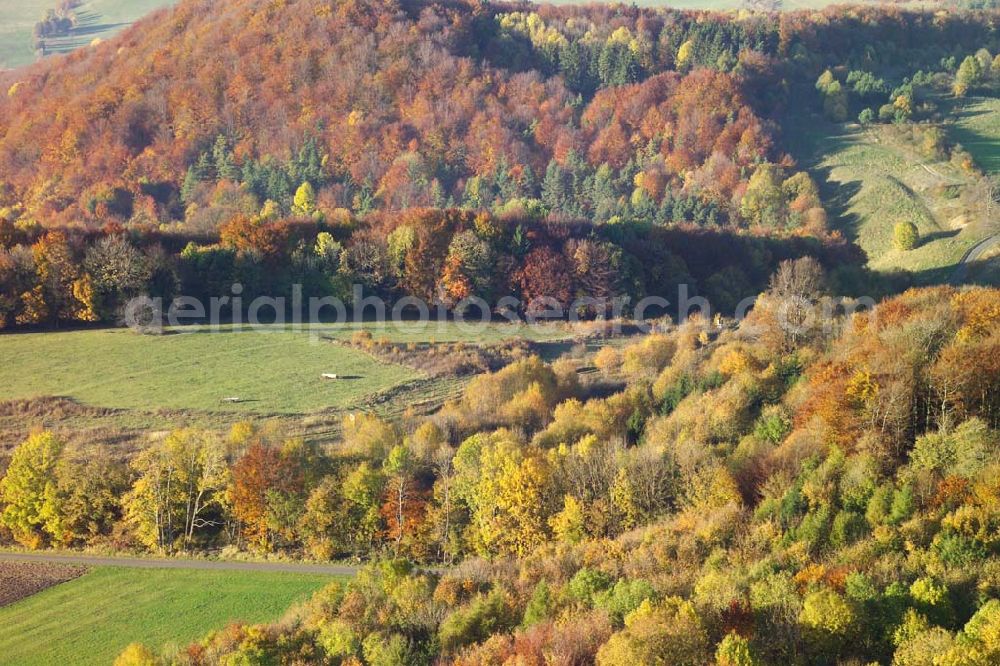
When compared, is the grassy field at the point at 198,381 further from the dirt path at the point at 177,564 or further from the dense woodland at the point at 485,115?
the dense woodland at the point at 485,115

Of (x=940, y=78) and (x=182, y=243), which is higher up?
(x=940, y=78)

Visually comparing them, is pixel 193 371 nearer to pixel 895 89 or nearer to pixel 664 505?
pixel 664 505

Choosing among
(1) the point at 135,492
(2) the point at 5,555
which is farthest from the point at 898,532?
(2) the point at 5,555

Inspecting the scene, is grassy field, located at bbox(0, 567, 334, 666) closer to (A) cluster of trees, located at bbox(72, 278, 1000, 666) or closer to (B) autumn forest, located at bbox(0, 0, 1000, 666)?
(B) autumn forest, located at bbox(0, 0, 1000, 666)

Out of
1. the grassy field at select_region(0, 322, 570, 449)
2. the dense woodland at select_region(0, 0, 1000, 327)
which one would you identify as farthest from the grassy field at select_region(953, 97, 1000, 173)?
the grassy field at select_region(0, 322, 570, 449)

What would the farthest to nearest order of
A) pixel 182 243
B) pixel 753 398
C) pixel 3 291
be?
1. pixel 182 243
2. pixel 3 291
3. pixel 753 398

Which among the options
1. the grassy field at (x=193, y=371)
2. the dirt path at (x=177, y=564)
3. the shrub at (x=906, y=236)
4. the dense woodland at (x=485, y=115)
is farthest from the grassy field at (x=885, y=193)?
the dirt path at (x=177, y=564)

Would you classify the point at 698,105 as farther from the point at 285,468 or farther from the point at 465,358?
the point at 285,468
